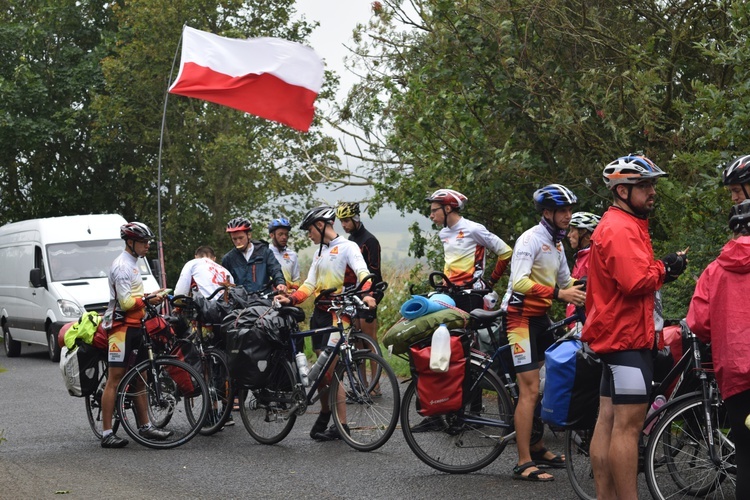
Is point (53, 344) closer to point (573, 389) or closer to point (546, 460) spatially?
point (546, 460)

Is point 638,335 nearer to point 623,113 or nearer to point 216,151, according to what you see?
point 623,113

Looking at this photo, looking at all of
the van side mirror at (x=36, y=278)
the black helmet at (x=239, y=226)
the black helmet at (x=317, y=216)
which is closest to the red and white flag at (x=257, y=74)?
the black helmet at (x=239, y=226)

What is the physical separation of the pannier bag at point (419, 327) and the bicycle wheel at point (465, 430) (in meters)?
0.30

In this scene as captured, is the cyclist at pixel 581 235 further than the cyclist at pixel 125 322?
No

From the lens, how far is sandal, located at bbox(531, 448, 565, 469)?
7871 millimetres

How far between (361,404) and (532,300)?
188 cm

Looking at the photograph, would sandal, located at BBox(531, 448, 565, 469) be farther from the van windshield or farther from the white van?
the van windshield

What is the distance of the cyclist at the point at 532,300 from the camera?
7.48 meters

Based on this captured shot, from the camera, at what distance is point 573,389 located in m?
6.30

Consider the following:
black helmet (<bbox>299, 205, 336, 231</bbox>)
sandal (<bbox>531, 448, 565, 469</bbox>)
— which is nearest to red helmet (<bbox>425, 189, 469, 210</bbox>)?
black helmet (<bbox>299, 205, 336, 231</bbox>)

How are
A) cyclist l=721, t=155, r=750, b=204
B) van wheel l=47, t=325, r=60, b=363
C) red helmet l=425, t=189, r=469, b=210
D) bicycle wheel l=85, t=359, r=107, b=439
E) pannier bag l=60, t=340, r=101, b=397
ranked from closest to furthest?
cyclist l=721, t=155, r=750, b=204, pannier bag l=60, t=340, r=101, b=397, bicycle wheel l=85, t=359, r=107, b=439, red helmet l=425, t=189, r=469, b=210, van wheel l=47, t=325, r=60, b=363

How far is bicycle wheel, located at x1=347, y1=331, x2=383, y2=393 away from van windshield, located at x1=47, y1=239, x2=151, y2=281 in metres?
11.4

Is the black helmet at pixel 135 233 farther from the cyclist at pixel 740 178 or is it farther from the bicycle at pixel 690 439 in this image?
the cyclist at pixel 740 178

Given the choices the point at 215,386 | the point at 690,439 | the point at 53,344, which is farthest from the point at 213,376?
the point at 53,344
